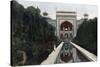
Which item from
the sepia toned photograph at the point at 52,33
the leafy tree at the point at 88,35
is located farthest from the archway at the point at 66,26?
the leafy tree at the point at 88,35

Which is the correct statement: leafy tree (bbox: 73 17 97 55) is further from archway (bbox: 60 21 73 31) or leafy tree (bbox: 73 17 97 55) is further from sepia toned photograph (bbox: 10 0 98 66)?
archway (bbox: 60 21 73 31)

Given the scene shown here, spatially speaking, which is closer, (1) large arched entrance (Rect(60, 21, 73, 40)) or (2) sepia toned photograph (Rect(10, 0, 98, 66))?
(2) sepia toned photograph (Rect(10, 0, 98, 66))

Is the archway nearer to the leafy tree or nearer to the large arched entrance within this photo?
the large arched entrance

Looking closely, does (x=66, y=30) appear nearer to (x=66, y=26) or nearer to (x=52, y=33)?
(x=66, y=26)

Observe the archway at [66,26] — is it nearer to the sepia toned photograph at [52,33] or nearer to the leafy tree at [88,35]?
the sepia toned photograph at [52,33]

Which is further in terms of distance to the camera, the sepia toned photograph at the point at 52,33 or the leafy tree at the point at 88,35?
the leafy tree at the point at 88,35

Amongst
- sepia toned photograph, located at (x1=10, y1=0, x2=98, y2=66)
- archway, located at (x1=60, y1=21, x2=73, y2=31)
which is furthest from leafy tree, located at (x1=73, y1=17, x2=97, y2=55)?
archway, located at (x1=60, y1=21, x2=73, y2=31)

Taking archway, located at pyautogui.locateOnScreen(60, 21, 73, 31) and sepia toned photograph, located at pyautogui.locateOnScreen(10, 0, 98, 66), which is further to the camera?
archway, located at pyautogui.locateOnScreen(60, 21, 73, 31)

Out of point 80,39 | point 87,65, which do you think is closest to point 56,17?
point 80,39
